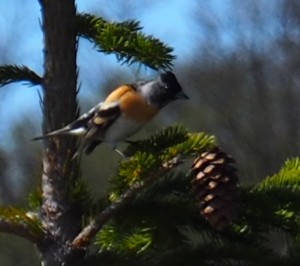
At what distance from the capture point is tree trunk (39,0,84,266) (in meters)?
0.84

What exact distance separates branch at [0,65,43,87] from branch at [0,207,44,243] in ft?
0.47

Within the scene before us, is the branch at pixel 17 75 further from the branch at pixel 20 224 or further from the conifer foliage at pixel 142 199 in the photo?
the branch at pixel 20 224

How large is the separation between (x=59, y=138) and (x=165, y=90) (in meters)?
0.09

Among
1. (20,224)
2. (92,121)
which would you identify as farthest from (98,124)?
(20,224)

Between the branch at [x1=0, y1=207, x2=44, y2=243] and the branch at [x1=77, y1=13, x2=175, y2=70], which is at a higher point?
the branch at [x1=77, y1=13, x2=175, y2=70]

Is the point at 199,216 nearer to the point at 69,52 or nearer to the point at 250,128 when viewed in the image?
the point at 69,52

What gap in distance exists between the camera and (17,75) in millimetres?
950

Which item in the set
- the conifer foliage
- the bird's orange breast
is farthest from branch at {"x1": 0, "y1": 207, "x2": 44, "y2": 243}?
the bird's orange breast

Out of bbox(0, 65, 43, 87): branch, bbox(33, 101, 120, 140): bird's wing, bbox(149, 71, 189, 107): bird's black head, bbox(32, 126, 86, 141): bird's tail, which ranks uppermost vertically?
bbox(0, 65, 43, 87): branch

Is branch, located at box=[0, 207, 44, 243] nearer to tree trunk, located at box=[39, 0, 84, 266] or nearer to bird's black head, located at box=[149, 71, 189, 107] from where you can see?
tree trunk, located at box=[39, 0, 84, 266]

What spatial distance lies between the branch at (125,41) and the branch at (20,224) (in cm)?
16

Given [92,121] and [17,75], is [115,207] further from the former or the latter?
[17,75]

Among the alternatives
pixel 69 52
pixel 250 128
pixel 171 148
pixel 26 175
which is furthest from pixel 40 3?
pixel 250 128

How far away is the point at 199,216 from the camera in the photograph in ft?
2.83
